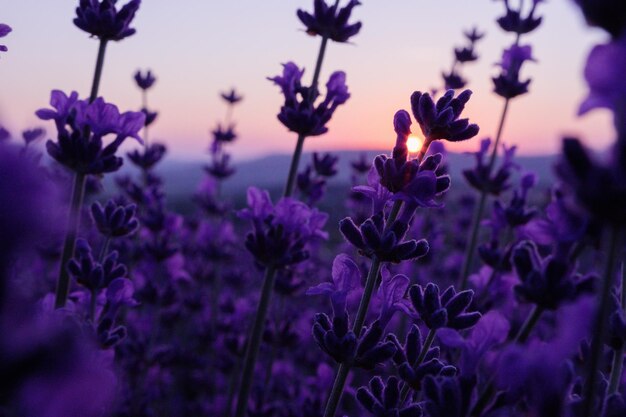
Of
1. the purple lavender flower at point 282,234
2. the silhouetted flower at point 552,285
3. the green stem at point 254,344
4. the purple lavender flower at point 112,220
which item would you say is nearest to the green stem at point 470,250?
the purple lavender flower at point 282,234

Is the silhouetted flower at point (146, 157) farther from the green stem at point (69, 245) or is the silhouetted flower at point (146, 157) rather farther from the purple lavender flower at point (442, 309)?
the purple lavender flower at point (442, 309)

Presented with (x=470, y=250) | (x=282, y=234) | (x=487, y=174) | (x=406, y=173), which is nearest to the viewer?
(x=406, y=173)

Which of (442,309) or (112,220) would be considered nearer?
(442,309)

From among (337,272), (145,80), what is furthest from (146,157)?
(337,272)

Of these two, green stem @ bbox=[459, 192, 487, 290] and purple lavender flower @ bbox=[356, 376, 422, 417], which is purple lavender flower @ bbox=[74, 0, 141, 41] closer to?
purple lavender flower @ bbox=[356, 376, 422, 417]

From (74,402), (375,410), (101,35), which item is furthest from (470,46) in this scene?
(74,402)

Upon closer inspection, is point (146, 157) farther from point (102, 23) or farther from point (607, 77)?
point (607, 77)

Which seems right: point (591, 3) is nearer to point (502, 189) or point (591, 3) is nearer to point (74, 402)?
point (74, 402)
